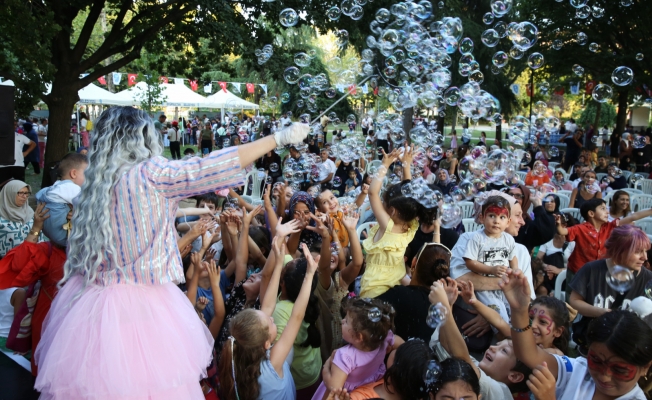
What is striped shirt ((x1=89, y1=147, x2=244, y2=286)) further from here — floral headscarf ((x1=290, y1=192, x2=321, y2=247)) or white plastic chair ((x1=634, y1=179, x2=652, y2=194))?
white plastic chair ((x1=634, y1=179, x2=652, y2=194))

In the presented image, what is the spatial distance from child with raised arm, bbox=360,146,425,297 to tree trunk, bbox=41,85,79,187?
9.25m

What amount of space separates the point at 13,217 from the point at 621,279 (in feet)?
15.6

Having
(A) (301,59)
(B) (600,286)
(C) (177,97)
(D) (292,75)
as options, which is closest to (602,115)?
(C) (177,97)

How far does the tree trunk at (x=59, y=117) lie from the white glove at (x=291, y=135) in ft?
33.6

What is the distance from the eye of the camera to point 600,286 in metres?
3.61

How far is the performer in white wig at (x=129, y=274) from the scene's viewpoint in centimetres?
208

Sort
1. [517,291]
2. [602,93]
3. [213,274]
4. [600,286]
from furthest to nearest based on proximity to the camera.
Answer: [602,93]
[600,286]
[213,274]
[517,291]

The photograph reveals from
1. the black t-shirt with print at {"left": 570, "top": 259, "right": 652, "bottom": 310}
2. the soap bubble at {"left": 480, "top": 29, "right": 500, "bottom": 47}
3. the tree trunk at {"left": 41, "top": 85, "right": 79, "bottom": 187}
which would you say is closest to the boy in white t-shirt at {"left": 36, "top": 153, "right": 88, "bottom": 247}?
the black t-shirt with print at {"left": 570, "top": 259, "right": 652, "bottom": 310}

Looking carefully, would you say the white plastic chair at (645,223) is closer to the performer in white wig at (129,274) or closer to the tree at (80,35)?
the performer in white wig at (129,274)

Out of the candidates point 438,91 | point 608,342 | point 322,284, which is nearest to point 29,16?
point 438,91

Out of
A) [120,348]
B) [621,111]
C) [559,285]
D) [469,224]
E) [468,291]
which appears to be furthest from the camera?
[621,111]

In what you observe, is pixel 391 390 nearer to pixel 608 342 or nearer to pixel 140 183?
pixel 608 342

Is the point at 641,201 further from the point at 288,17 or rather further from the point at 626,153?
the point at 626,153

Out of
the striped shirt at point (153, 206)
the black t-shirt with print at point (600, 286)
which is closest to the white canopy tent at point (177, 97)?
the black t-shirt with print at point (600, 286)
